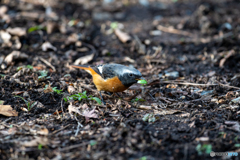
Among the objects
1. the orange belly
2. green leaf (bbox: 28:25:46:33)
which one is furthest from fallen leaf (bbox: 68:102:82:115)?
green leaf (bbox: 28:25:46:33)

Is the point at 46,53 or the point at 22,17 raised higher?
the point at 22,17

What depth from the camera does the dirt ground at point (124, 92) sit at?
10.6 ft

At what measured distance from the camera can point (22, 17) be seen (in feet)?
27.3

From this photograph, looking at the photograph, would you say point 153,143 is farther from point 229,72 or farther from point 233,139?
point 229,72

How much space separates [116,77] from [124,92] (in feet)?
2.33

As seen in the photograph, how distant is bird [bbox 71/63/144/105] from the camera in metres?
4.42

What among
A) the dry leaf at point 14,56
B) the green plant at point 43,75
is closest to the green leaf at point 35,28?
the dry leaf at point 14,56

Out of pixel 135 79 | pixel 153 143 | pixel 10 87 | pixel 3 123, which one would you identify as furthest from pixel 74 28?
pixel 153 143

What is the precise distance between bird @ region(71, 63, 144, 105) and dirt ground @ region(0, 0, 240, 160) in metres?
0.28

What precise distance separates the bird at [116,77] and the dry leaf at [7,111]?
1604 millimetres

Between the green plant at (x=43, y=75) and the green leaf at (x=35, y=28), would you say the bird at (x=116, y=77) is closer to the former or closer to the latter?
the green plant at (x=43, y=75)

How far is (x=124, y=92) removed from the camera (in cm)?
514

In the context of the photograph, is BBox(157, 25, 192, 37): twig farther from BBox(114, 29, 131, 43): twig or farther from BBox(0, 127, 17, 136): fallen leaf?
BBox(0, 127, 17, 136): fallen leaf

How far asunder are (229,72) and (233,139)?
110 inches
